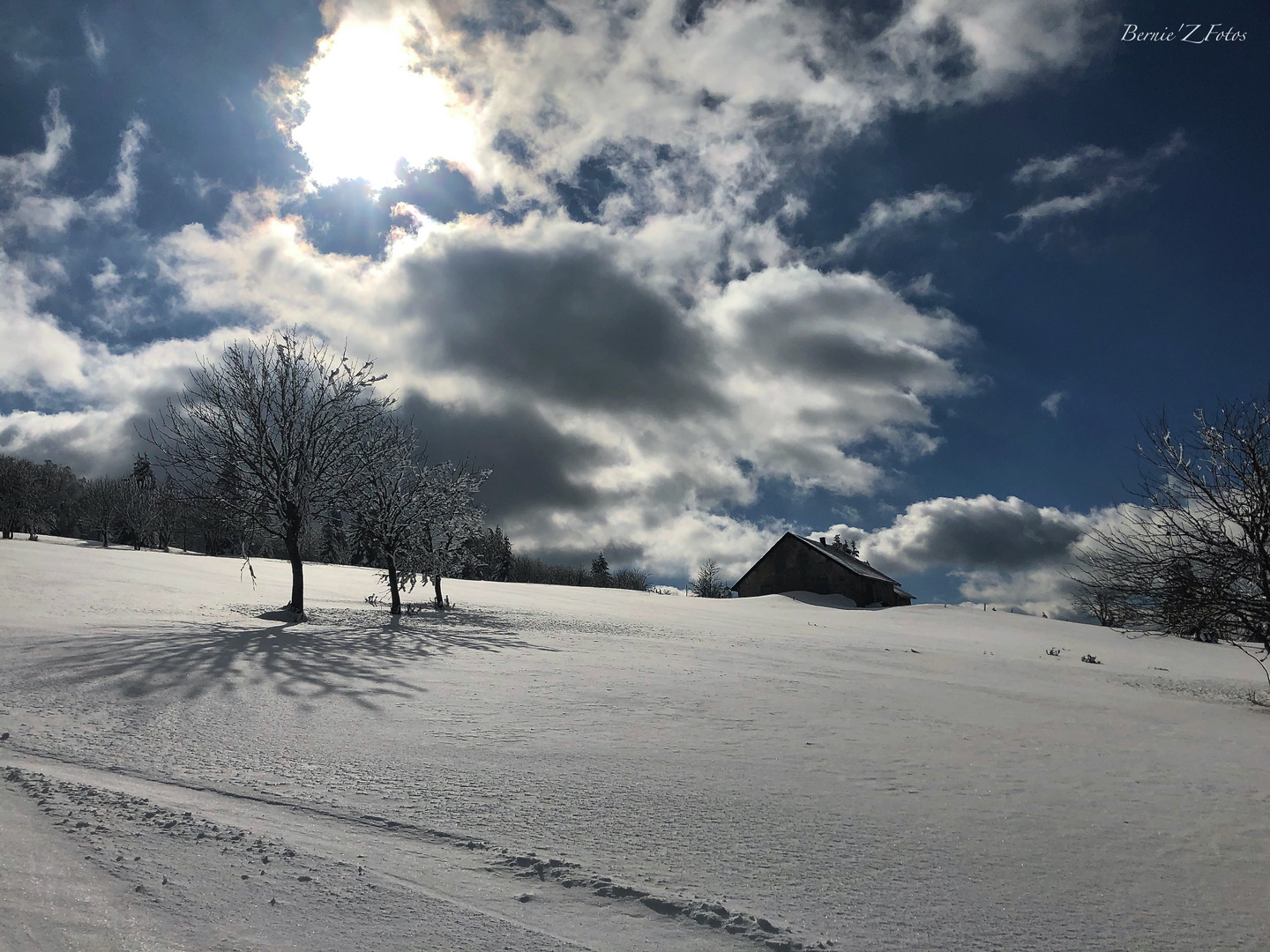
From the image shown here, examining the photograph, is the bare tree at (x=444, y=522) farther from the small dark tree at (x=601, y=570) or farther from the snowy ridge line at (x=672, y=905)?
the small dark tree at (x=601, y=570)

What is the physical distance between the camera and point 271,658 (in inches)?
408

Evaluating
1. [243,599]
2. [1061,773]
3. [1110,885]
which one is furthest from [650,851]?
[243,599]

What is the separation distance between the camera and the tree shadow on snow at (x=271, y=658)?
318 inches

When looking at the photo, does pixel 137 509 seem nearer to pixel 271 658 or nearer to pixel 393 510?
pixel 393 510

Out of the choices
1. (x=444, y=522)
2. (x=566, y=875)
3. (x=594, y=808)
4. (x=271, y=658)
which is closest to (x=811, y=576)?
(x=444, y=522)

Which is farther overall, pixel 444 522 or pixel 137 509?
pixel 137 509

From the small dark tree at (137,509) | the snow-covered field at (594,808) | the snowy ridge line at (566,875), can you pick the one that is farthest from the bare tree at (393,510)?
the small dark tree at (137,509)

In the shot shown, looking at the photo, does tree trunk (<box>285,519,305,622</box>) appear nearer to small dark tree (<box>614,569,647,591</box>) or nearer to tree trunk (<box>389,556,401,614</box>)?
tree trunk (<box>389,556,401,614</box>)

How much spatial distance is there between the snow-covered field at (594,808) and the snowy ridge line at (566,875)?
0.06 feet

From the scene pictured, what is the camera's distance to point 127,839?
372cm

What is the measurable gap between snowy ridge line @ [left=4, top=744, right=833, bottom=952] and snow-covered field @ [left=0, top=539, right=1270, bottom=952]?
0.06 ft

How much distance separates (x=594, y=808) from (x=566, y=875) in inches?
39.7

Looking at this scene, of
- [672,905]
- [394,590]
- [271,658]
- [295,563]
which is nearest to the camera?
[672,905]

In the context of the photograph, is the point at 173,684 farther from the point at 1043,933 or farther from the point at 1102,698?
the point at 1102,698
